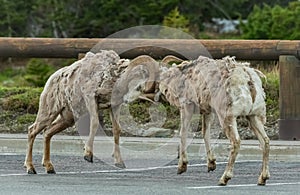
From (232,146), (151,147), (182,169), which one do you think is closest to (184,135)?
(182,169)

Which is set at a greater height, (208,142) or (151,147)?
(208,142)

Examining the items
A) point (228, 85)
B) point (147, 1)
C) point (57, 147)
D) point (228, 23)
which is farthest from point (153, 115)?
point (228, 23)

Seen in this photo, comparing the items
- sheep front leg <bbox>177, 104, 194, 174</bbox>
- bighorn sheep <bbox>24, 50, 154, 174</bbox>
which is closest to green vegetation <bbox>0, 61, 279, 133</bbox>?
bighorn sheep <bbox>24, 50, 154, 174</bbox>

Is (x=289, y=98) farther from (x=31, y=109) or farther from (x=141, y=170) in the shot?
(x=31, y=109)

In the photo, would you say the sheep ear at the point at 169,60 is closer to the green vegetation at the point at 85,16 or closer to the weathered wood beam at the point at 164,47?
the weathered wood beam at the point at 164,47

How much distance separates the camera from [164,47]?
15469 mm

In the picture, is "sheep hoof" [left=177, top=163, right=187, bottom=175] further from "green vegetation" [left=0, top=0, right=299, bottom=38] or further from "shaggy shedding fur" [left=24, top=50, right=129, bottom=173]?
"green vegetation" [left=0, top=0, right=299, bottom=38]

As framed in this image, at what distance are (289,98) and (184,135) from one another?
3702 mm

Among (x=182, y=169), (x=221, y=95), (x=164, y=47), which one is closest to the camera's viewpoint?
(x=221, y=95)

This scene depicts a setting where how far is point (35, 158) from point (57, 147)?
0.81 m

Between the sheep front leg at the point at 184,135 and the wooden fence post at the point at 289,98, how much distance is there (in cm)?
350

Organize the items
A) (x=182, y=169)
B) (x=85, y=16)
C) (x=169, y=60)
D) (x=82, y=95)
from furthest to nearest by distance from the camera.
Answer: (x=85, y=16)
(x=169, y=60)
(x=82, y=95)
(x=182, y=169)

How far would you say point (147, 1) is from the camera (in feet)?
122

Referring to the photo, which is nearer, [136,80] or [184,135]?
[184,135]
